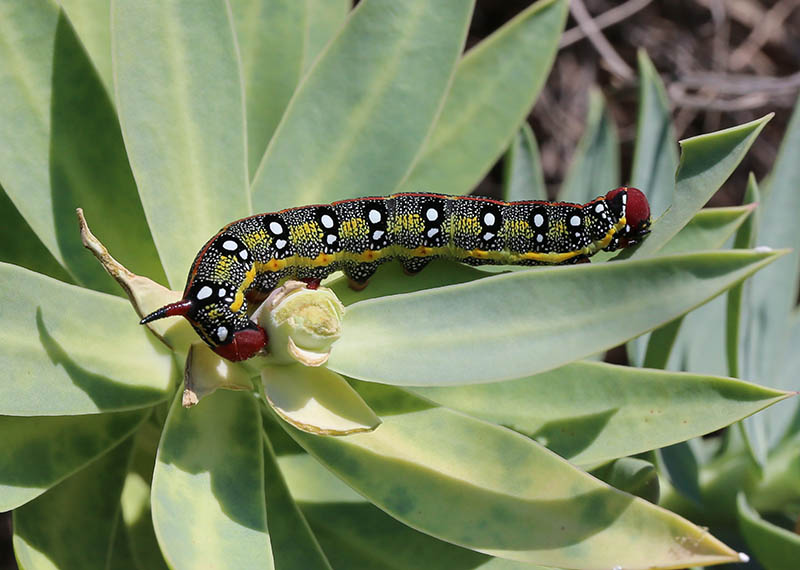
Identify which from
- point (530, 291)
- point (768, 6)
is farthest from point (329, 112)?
point (768, 6)

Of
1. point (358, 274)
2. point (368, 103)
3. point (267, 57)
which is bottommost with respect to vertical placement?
point (358, 274)

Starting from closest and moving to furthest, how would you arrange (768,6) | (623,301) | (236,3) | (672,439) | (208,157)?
(623,301) → (672,439) → (208,157) → (236,3) → (768,6)

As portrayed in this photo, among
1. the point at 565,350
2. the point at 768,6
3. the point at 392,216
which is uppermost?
the point at 768,6

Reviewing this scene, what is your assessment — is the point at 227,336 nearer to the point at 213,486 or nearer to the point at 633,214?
the point at 213,486

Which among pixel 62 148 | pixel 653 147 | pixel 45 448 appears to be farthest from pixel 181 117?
pixel 653 147

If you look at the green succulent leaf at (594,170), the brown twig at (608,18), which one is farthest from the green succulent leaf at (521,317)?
the brown twig at (608,18)

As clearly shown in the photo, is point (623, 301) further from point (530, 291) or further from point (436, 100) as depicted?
point (436, 100)

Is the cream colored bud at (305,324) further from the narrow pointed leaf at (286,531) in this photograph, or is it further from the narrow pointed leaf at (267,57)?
the narrow pointed leaf at (267,57)

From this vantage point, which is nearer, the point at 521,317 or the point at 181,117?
the point at 521,317
